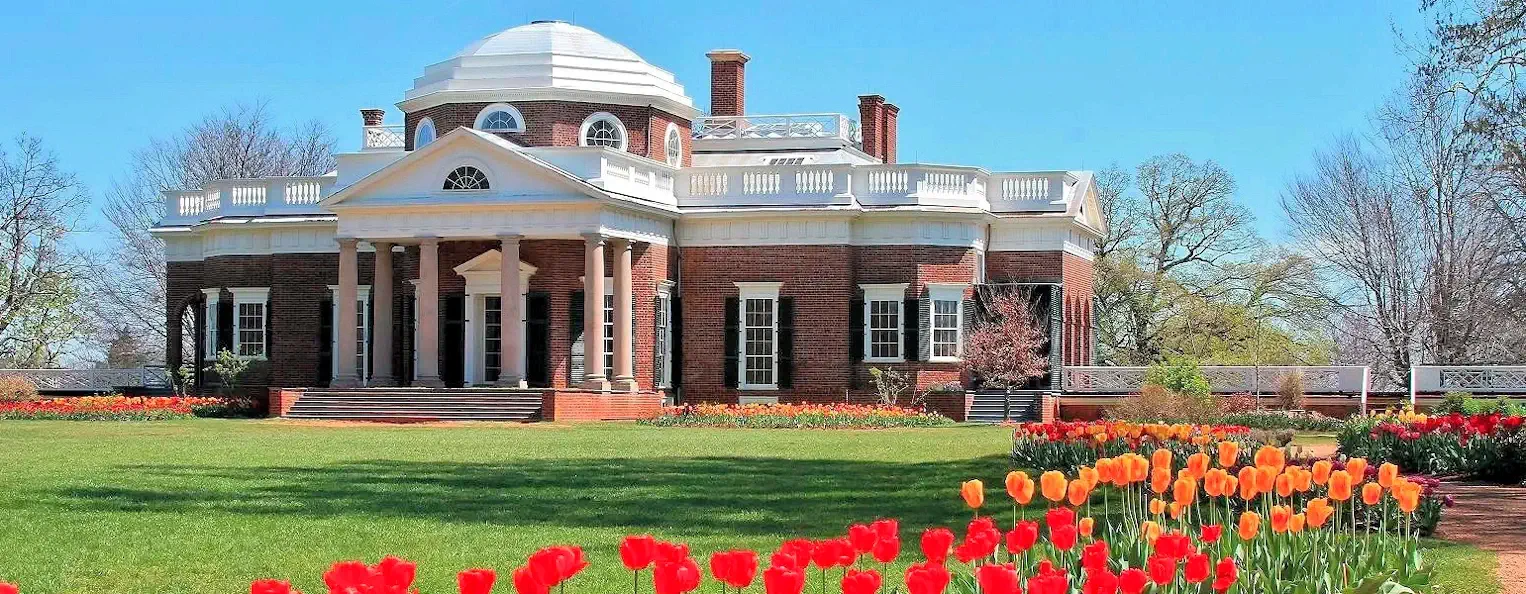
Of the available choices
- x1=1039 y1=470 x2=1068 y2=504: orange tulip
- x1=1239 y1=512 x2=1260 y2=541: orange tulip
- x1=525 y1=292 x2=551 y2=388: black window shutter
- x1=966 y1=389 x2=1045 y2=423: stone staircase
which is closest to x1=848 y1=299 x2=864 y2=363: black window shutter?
x1=966 y1=389 x2=1045 y2=423: stone staircase

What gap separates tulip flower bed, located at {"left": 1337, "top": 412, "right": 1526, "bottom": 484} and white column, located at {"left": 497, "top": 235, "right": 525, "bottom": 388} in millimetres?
21360

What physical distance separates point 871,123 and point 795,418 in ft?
57.7

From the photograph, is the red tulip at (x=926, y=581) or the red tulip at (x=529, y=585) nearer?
the red tulip at (x=529, y=585)

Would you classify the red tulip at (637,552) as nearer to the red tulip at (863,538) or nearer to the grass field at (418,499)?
the red tulip at (863,538)

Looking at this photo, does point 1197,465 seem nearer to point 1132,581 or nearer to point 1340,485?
point 1340,485

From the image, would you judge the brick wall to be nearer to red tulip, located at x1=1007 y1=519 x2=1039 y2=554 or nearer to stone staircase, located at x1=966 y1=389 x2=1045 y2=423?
stone staircase, located at x1=966 y1=389 x2=1045 y2=423

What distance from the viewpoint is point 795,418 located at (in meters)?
35.4

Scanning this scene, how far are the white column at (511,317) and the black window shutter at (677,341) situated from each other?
4.33 m

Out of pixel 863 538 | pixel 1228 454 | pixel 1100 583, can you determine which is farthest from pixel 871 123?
pixel 1100 583

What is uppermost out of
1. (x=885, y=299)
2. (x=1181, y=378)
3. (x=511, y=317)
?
(x=885, y=299)

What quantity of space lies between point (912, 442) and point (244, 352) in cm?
2284

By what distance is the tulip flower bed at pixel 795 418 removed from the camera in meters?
35.3

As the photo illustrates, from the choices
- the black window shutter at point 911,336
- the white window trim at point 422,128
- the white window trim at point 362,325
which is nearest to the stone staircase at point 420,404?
the white window trim at point 362,325

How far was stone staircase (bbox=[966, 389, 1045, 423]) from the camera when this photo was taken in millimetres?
39969
